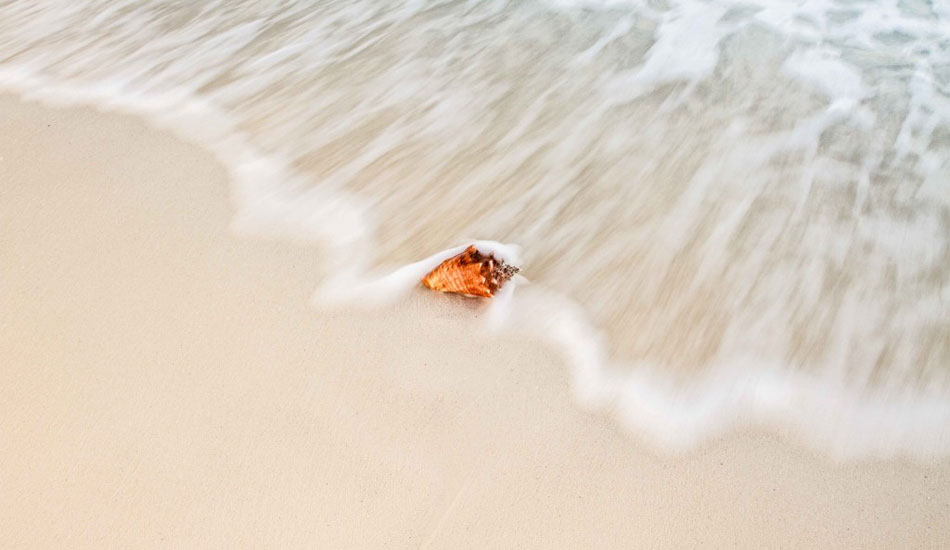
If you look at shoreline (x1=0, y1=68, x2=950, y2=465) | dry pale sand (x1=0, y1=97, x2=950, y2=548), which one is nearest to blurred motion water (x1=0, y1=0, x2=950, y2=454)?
shoreline (x1=0, y1=68, x2=950, y2=465)

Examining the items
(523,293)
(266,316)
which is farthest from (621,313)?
(266,316)

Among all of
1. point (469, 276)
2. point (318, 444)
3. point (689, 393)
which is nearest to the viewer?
point (318, 444)

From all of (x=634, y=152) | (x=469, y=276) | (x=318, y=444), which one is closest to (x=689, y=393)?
(x=469, y=276)

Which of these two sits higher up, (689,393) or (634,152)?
(634,152)

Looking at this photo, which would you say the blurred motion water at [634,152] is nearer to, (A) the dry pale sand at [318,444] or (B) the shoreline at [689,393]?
(B) the shoreline at [689,393]

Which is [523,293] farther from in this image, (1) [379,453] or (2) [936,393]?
(2) [936,393]

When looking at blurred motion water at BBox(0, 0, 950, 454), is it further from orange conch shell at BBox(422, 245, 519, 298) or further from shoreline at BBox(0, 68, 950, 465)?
orange conch shell at BBox(422, 245, 519, 298)

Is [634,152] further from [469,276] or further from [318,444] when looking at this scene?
[318,444]
